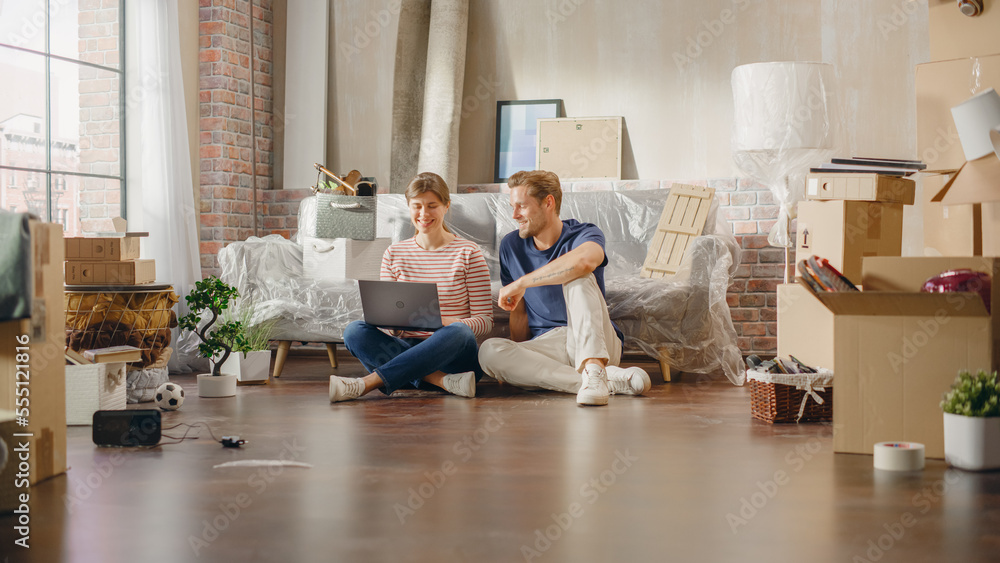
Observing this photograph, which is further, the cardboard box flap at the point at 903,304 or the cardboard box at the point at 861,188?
the cardboard box at the point at 861,188

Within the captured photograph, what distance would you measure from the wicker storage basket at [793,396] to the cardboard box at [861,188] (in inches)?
27.1

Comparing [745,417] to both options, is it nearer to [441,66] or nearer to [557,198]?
[557,198]

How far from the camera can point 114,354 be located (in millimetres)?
3027

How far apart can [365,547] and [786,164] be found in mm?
3266

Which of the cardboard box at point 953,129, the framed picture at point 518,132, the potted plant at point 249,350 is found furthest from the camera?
the framed picture at point 518,132

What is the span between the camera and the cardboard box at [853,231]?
10.3 ft

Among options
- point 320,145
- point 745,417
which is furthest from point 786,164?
point 320,145

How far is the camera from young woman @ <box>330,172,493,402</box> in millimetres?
3379

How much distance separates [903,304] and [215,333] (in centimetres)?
259

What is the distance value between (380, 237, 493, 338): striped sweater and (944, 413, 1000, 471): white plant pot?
1746 mm

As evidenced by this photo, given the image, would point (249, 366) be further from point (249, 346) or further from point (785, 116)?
point (785, 116)

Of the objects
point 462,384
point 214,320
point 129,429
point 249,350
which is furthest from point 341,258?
point 129,429

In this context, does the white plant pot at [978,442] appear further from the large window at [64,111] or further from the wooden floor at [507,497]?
the large window at [64,111]

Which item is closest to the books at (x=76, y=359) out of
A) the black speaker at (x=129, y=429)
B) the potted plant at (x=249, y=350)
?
the black speaker at (x=129, y=429)
